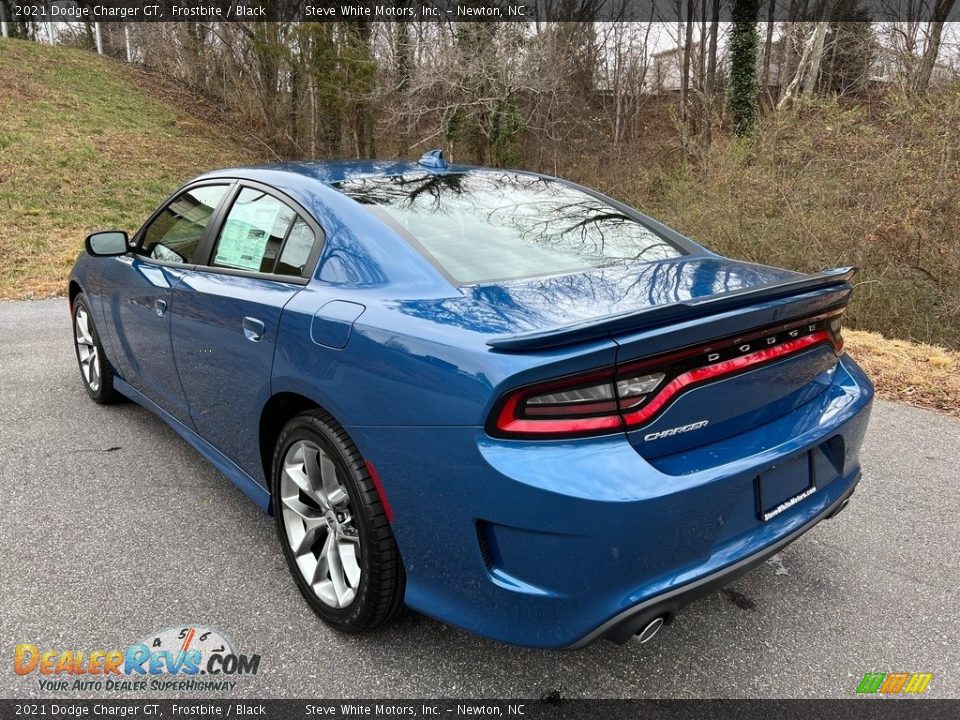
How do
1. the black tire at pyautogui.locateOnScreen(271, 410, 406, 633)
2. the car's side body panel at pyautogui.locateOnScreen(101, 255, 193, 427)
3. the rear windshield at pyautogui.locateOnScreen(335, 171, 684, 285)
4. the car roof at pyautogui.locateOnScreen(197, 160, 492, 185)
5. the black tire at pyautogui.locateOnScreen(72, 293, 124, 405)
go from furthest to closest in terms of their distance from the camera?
the black tire at pyautogui.locateOnScreen(72, 293, 124, 405) < the car's side body panel at pyautogui.locateOnScreen(101, 255, 193, 427) < the car roof at pyautogui.locateOnScreen(197, 160, 492, 185) < the rear windshield at pyautogui.locateOnScreen(335, 171, 684, 285) < the black tire at pyautogui.locateOnScreen(271, 410, 406, 633)

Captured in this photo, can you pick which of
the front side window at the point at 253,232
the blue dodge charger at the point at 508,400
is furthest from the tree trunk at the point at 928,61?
the front side window at the point at 253,232

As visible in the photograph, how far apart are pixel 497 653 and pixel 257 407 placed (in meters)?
1.19

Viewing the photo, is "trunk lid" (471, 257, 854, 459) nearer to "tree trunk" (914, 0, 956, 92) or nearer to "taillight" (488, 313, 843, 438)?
"taillight" (488, 313, 843, 438)

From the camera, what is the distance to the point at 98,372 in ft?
13.9

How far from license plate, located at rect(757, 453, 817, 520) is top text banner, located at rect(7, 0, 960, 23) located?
1732 centimetres

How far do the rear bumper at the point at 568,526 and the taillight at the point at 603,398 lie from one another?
0.14ft

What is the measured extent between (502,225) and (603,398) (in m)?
1.11

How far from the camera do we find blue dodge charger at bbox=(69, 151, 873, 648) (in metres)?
1.67

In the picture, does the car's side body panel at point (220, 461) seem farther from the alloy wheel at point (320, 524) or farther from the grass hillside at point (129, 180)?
the grass hillside at point (129, 180)

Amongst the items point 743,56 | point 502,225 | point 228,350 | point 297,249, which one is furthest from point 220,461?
point 743,56

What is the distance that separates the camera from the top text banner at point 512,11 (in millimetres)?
17047

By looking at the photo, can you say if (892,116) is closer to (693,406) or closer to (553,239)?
(553,239)

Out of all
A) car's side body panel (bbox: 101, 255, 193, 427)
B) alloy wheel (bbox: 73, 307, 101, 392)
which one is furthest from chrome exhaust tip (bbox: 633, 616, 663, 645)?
alloy wheel (bbox: 73, 307, 101, 392)

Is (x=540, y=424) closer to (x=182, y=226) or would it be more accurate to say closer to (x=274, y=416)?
(x=274, y=416)
